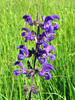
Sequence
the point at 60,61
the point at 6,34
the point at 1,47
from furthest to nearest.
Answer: the point at 6,34, the point at 1,47, the point at 60,61

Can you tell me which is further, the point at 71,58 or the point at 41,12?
the point at 41,12

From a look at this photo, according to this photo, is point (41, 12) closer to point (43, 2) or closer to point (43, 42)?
point (43, 2)

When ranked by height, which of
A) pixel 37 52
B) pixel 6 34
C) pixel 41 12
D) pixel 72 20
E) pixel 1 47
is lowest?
pixel 37 52

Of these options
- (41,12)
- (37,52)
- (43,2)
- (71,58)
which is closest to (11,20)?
(41,12)

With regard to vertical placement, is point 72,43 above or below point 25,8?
below

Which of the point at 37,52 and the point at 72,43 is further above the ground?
the point at 72,43

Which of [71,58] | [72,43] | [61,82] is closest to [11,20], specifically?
[72,43]

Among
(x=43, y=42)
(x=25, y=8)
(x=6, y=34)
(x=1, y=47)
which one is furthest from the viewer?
(x=25, y=8)

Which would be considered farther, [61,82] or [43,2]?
[43,2]

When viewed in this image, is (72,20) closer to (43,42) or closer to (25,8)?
(25,8)
